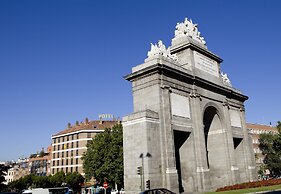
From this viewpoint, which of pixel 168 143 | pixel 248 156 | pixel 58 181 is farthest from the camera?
pixel 58 181

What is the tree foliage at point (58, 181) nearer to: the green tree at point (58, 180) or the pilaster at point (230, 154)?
the green tree at point (58, 180)

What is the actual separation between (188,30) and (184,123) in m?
11.8

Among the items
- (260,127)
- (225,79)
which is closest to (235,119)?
(225,79)

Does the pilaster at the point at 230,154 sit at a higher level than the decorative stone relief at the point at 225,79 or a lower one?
lower

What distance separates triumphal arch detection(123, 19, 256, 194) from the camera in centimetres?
2339

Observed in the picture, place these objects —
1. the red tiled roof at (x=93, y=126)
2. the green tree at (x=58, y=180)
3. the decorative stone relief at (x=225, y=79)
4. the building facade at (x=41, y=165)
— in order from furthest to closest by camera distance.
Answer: the building facade at (x=41, y=165) < the red tiled roof at (x=93, y=126) < the green tree at (x=58, y=180) < the decorative stone relief at (x=225, y=79)

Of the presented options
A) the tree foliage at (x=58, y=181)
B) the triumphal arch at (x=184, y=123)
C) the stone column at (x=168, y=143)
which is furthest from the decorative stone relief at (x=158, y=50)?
the tree foliage at (x=58, y=181)

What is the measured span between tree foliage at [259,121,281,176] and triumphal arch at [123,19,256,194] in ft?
102

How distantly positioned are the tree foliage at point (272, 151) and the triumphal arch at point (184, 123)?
31.1 m

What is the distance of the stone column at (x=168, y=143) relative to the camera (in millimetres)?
23283

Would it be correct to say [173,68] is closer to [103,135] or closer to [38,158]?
[103,135]

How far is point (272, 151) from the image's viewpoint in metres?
70.4

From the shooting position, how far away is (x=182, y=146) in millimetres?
28156

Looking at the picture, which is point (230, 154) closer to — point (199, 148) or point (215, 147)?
point (215, 147)
